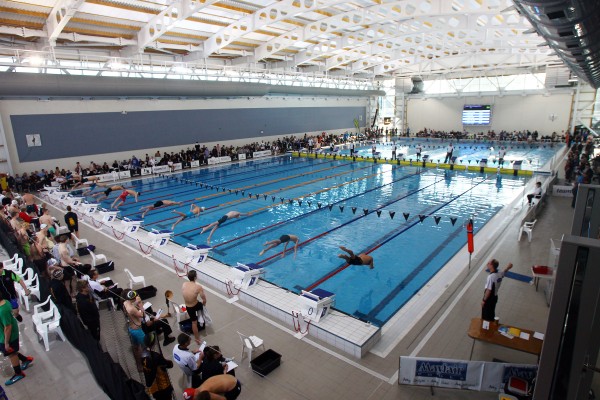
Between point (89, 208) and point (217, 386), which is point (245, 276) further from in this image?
point (89, 208)

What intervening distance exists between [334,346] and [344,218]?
6.68 metres

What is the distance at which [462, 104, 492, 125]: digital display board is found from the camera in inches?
1246

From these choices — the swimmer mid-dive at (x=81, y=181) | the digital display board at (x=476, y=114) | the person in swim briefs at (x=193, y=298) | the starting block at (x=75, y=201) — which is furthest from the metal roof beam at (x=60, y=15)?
the digital display board at (x=476, y=114)

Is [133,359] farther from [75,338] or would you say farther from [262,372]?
[262,372]

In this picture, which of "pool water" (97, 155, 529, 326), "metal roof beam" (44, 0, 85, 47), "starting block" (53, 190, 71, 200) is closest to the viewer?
"pool water" (97, 155, 529, 326)

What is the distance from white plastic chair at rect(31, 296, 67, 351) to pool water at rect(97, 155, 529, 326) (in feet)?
12.3

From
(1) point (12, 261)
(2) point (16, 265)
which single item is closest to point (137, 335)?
(2) point (16, 265)

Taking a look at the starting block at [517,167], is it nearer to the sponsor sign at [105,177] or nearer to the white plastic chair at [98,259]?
the white plastic chair at [98,259]

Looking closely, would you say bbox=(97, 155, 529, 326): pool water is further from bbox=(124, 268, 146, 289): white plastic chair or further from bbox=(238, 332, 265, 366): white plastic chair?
bbox=(124, 268, 146, 289): white plastic chair

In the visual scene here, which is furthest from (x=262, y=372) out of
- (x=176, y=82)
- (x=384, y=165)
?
(x=384, y=165)

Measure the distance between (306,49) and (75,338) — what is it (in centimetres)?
1895

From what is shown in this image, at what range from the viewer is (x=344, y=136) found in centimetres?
3253

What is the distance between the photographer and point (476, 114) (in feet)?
106

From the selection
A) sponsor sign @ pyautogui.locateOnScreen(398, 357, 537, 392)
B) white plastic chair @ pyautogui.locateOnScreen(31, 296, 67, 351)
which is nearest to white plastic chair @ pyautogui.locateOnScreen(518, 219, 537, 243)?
sponsor sign @ pyautogui.locateOnScreen(398, 357, 537, 392)
